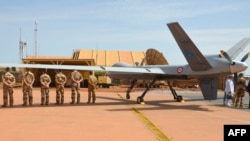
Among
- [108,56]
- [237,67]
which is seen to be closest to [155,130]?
[237,67]

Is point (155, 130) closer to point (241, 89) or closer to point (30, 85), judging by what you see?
point (30, 85)

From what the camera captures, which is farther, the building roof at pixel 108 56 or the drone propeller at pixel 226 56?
the building roof at pixel 108 56

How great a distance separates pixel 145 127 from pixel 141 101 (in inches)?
377

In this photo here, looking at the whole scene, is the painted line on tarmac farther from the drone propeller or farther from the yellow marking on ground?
the drone propeller

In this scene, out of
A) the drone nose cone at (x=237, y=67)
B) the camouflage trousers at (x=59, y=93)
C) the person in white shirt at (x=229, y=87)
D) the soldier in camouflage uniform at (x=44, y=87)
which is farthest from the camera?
the person in white shirt at (x=229, y=87)

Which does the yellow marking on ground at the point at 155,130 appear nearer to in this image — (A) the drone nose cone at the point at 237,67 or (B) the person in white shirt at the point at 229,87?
(A) the drone nose cone at the point at 237,67

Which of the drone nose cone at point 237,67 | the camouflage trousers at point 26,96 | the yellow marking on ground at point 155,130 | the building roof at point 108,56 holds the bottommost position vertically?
the yellow marking on ground at point 155,130

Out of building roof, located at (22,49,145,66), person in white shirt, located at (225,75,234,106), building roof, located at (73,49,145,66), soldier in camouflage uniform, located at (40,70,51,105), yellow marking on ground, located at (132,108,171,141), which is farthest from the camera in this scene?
building roof, located at (73,49,145,66)

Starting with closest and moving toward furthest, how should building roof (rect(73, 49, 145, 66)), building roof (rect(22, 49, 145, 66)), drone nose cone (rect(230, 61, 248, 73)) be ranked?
drone nose cone (rect(230, 61, 248, 73)) → building roof (rect(22, 49, 145, 66)) → building roof (rect(73, 49, 145, 66))

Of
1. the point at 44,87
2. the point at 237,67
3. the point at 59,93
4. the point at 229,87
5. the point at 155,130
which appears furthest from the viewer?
the point at 229,87

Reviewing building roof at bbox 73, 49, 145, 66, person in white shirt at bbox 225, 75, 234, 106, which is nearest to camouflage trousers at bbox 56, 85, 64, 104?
person in white shirt at bbox 225, 75, 234, 106

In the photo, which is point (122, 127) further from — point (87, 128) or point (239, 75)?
point (239, 75)

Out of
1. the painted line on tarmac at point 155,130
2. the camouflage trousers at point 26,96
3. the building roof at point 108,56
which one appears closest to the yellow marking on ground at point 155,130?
the painted line on tarmac at point 155,130

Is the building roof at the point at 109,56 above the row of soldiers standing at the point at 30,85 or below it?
above
